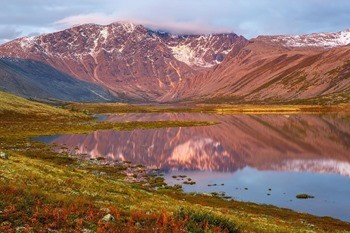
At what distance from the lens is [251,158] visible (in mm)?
98625

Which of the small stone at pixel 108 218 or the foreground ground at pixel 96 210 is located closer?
the foreground ground at pixel 96 210

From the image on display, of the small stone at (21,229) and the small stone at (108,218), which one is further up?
the small stone at (21,229)

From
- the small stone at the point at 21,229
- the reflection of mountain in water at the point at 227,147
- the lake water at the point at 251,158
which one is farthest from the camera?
the reflection of mountain in water at the point at 227,147

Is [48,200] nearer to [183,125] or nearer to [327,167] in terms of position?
[327,167]

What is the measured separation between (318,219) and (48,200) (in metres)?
32.9

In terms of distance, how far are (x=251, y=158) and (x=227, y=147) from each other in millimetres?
18635

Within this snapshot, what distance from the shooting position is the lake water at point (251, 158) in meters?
61.1

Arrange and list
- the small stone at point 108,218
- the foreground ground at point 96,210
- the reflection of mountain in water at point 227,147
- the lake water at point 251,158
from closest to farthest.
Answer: the foreground ground at point 96,210 < the small stone at point 108,218 < the lake water at point 251,158 < the reflection of mountain in water at point 227,147

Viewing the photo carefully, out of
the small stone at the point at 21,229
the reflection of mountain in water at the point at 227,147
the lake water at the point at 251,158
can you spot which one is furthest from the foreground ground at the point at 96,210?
the reflection of mountain in water at the point at 227,147

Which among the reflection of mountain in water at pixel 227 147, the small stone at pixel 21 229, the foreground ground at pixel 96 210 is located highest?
the small stone at pixel 21 229

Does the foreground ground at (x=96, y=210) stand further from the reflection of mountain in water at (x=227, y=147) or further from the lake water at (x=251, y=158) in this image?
the reflection of mountain in water at (x=227, y=147)

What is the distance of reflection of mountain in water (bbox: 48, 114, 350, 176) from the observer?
89.7 m

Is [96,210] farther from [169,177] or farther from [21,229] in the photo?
[169,177]

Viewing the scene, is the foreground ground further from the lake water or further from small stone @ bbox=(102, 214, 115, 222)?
the lake water
